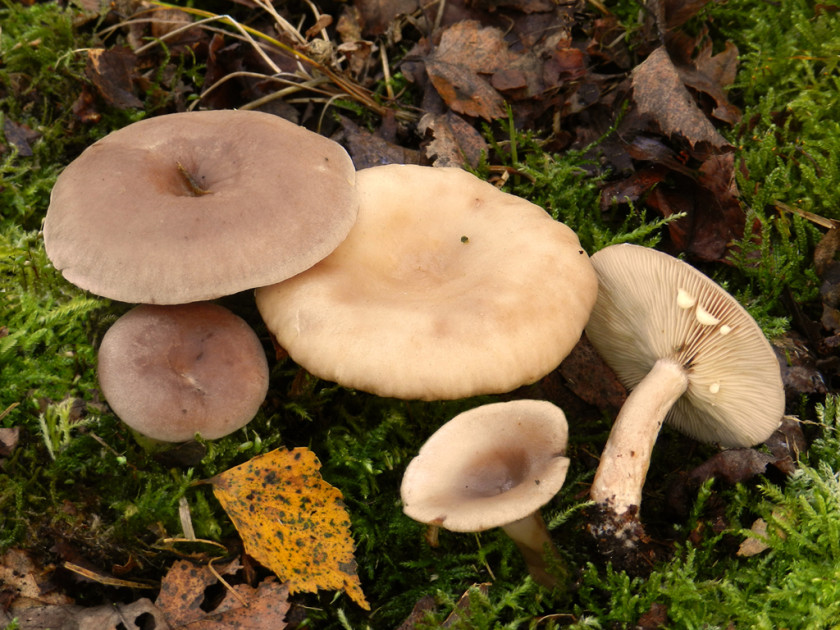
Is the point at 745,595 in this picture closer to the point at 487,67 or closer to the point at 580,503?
the point at 580,503

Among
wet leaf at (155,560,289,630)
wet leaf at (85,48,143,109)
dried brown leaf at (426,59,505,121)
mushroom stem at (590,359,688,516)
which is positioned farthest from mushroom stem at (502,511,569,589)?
wet leaf at (85,48,143,109)

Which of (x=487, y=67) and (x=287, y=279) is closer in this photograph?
(x=287, y=279)

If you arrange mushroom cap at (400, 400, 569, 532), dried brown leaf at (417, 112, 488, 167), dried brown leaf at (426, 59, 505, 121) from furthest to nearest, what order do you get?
dried brown leaf at (426, 59, 505, 121) → dried brown leaf at (417, 112, 488, 167) → mushroom cap at (400, 400, 569, 532)

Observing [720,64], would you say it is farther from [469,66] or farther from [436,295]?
[436,295]

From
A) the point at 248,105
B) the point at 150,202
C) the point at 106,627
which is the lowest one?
the point at 106,627

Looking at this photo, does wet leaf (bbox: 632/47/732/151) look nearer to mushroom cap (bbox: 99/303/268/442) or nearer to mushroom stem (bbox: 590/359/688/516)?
mushroom stem (bbox: 590/359/688/516)

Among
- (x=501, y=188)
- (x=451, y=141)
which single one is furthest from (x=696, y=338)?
(x=451, y=141)

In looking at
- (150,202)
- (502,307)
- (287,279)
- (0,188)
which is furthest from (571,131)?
(0,188)
